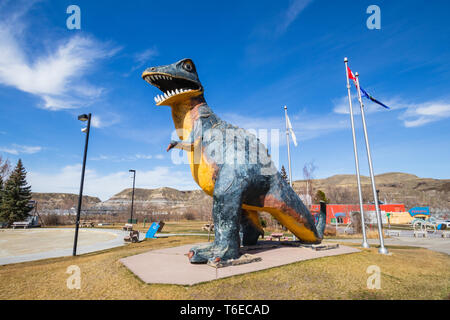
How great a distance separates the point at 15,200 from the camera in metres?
29.2

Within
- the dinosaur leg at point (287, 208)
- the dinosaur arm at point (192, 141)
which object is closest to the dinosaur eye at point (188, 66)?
the dinosaur arm at point (192, 141)

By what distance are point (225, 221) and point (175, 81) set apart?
3.36 metres

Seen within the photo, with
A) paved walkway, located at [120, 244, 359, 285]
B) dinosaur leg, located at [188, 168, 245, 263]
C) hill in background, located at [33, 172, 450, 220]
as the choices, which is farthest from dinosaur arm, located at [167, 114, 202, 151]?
hill in background, located at [33, 172, 450, 220]

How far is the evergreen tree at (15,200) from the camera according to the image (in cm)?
2864

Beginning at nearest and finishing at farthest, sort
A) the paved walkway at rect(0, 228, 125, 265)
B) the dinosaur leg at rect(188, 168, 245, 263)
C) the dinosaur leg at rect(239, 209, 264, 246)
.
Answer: the dinosaur leg at rect(188, 168, 245, 263), the dinosaur leg at rect(239, 209, 264, 246), the paved walkway at rect(0, 228, 125, 265)

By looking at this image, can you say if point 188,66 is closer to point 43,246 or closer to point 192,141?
point 192,141

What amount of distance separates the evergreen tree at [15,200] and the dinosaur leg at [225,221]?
3352 cm

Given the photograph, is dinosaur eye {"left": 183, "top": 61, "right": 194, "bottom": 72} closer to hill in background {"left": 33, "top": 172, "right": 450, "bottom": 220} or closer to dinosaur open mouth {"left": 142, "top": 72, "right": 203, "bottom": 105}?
dinosaur open mouth {"left": 142, "top": 72, "right": 203, "bottom": 105}

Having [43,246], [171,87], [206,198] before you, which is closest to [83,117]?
[171,87]

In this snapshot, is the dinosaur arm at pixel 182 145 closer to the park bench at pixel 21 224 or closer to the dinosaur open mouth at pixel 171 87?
the dinosaur open mouth at pixel 171 87

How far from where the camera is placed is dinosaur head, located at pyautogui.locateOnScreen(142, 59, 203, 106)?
560 centimetres

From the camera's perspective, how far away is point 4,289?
4.19 meters

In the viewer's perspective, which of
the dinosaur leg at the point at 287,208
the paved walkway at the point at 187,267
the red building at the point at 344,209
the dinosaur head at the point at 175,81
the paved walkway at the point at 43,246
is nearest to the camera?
the paved walkway at the point at 187,267
